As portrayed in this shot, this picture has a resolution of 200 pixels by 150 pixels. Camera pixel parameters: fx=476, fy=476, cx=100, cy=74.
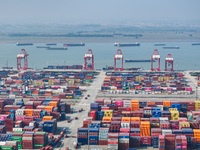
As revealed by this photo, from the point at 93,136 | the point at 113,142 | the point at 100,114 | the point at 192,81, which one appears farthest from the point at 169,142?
the point at 192,81

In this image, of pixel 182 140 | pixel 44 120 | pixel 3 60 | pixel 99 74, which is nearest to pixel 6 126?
pixel 44 120

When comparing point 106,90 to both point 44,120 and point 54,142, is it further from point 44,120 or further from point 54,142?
point 54,142

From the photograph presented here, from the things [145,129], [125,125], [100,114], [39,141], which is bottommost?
[39,141]

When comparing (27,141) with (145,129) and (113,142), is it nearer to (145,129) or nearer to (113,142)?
(113,142)

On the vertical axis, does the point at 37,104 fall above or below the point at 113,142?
above

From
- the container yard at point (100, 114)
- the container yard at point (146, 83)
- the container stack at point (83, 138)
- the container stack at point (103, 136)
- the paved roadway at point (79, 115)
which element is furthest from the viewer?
the container yard at point (146, 83)

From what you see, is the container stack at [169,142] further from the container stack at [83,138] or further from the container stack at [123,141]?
the container stack at [83,138]

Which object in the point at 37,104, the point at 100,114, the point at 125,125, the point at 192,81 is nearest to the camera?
the point at 125,125

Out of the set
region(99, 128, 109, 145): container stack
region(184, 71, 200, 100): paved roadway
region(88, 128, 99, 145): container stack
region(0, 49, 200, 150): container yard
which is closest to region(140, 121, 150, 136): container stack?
region(0, 49, 200, 150): container yard

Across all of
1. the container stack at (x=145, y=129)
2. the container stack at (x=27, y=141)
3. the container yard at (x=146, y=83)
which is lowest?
the container stack at (x=27, y=141)

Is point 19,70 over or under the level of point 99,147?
over

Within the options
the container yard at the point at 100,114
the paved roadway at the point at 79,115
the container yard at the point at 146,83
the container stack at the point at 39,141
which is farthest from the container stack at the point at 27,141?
the container yard at the point at 146,83
